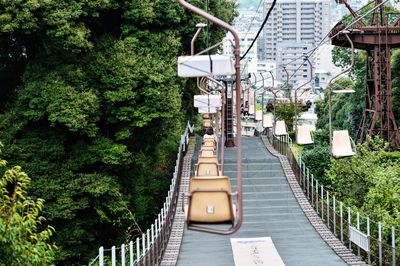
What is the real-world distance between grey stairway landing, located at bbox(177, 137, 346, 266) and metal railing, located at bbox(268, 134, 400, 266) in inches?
18.9

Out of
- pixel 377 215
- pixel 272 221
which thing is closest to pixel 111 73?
pixel 272 221

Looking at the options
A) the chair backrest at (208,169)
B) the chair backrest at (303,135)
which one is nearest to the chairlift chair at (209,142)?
the chair backrest at (303,135)

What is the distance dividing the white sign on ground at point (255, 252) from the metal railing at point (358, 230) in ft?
5.68

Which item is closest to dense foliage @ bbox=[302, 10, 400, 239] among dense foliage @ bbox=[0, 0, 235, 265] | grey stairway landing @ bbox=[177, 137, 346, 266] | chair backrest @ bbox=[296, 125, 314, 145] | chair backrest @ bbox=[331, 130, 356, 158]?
grey stairway landing @ bbox=[177, 137, 346, 266]

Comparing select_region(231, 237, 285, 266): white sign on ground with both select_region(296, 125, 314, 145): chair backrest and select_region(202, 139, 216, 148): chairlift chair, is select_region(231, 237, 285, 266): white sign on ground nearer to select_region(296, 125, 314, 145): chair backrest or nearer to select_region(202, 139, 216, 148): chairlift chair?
select_region(202, 139, 216, 148): chairlift chair

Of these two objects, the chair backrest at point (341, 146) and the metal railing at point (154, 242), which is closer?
the metal railing at point (154, 242)

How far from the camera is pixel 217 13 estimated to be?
79.0 ft

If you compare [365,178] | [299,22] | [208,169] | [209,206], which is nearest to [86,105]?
[208,169]

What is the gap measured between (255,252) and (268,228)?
2678 millimetres

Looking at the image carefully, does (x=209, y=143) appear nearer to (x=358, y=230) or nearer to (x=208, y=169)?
(x=358, y=230)

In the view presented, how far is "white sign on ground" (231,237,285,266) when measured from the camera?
43.8ft

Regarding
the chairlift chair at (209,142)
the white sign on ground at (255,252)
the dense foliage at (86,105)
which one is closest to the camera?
the white sign on ground at (255,252)

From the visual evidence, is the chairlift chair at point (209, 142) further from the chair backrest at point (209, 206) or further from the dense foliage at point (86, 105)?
the chair backrest at point (209, 206)

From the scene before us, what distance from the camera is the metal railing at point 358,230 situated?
12945 mm
